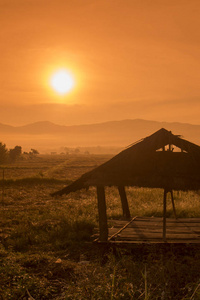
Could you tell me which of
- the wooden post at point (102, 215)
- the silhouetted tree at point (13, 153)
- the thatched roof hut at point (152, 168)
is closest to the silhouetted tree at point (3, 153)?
the silhouetted tree at point (13, 153)

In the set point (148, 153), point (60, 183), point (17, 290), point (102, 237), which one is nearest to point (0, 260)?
point (17, 290)

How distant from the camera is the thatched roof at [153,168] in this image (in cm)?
798

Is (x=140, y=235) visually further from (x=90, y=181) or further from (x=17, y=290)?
(x=17, y=290)

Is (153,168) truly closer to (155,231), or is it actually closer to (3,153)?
(155,231)

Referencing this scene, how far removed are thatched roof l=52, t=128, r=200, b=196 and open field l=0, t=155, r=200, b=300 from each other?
1629 millimetres

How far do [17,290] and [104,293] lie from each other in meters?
2.17

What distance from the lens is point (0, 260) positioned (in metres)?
8.17

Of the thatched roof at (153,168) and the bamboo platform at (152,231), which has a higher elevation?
the thatched roof at (153,168)

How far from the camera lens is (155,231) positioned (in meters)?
9.80

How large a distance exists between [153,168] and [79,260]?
334 cm

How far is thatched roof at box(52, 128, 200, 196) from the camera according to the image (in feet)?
26.2

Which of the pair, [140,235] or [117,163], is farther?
[140,235]

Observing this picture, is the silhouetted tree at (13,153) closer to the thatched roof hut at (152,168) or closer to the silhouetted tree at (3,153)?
the silhouetted tree at (3,153)

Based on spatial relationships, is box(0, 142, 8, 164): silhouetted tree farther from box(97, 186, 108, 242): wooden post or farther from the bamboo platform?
box(97, 186, 108, 242): wooden post
